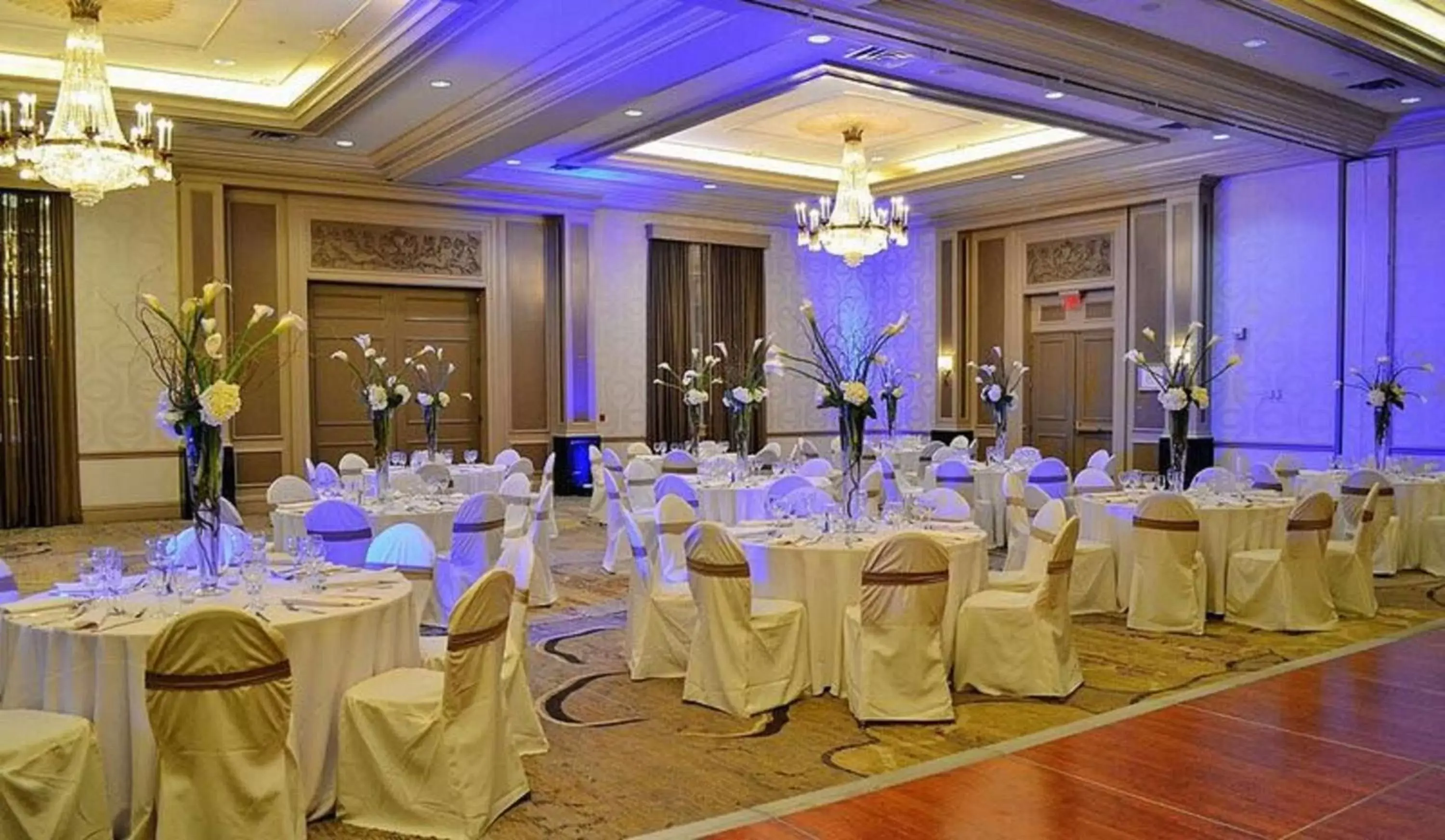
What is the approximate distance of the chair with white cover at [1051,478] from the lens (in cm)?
929

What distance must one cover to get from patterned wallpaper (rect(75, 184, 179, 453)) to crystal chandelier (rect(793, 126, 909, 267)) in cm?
662

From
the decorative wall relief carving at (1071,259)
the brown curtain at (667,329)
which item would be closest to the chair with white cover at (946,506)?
the decorative wall relief carving at (1071,259)

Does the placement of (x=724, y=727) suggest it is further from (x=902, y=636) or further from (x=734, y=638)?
(x=902, y=636)

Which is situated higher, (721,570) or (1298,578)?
(721,570)

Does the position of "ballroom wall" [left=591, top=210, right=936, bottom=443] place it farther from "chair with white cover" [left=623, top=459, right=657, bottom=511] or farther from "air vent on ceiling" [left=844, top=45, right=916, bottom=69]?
"air vent on ceiling" [left=844, top=45, right=916, bottom=69]

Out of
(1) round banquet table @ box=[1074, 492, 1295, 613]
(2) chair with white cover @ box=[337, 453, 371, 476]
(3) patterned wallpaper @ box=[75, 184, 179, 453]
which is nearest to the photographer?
(1) round banquet table @ box=[1074, 492, 1295, 613]

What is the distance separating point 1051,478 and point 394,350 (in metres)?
7.81

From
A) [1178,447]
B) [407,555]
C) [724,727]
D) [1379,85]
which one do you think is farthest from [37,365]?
[1379,85]

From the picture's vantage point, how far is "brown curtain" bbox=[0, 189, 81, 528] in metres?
10.8

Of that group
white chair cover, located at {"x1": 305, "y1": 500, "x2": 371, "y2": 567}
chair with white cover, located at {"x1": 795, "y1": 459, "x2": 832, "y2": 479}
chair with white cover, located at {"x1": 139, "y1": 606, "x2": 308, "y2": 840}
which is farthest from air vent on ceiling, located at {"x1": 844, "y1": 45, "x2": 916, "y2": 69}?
chair with white cover, located at {"x1": 139, "y1": 606, "x2": 308, "y2": 840}

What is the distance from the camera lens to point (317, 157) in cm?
1186

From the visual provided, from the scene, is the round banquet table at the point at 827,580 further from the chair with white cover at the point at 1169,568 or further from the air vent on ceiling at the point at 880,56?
the air vent on ceiling at the point at 880,56

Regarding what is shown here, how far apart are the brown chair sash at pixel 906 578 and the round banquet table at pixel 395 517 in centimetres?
302

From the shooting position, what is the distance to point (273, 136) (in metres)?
11.1
